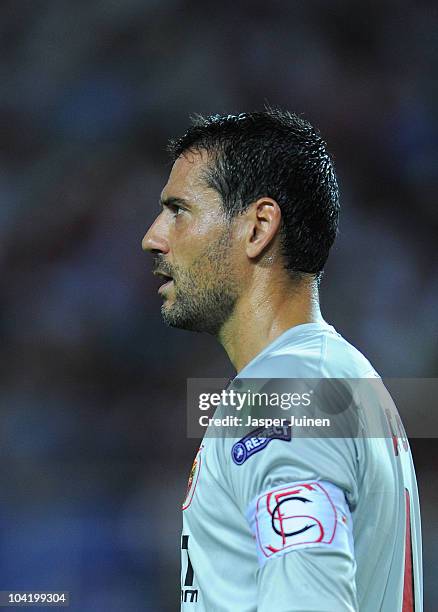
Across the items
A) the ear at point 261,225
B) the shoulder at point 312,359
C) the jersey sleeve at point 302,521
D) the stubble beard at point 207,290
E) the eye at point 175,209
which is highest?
the eye at point 175,209

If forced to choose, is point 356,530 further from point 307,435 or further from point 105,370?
point 105,370

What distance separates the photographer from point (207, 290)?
1.24 metres

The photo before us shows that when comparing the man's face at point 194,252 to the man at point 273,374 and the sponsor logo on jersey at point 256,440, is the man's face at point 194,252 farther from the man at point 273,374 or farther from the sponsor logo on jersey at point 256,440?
the sponsor logo on jersey at point 256,440

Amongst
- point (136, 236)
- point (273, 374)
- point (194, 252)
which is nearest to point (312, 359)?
point (273, 374)

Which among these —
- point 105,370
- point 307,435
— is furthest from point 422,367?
point 307,435

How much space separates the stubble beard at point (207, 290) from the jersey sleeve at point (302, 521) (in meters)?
0.35

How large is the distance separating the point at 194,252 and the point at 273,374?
289 mm

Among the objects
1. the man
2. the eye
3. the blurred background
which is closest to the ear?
the man

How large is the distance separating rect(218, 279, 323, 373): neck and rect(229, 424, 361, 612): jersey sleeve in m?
0.28

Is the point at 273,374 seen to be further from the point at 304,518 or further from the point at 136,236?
the point at 136,236

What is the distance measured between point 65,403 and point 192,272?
6.81 ft

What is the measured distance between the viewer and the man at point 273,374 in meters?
0.88

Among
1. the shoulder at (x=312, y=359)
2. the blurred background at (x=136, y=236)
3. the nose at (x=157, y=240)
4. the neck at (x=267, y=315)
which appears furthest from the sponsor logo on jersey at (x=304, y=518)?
the blurred background at (x=136, y=236)

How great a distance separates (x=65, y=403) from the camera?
3.22 metres
